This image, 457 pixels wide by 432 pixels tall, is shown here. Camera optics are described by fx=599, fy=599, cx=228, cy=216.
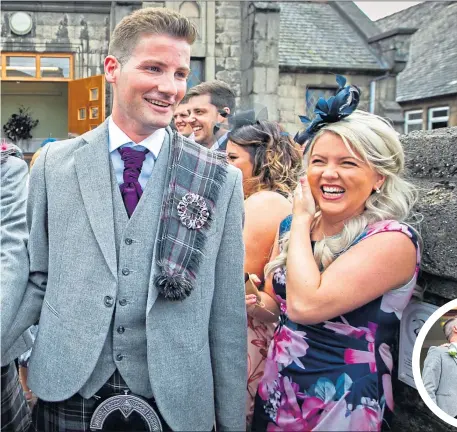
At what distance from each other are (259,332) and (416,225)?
2.98ft

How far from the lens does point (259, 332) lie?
9.03ft

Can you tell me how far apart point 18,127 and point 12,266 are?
1658cm

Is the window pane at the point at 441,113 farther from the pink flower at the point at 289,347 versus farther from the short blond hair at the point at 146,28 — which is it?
the short blond hair at the point at 146,28

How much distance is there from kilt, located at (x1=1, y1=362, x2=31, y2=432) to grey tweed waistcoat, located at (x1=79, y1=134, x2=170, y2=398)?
0.58 m

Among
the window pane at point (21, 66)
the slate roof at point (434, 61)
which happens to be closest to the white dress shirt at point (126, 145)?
the window pane at point (21, 66)

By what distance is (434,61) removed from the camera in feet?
69.8

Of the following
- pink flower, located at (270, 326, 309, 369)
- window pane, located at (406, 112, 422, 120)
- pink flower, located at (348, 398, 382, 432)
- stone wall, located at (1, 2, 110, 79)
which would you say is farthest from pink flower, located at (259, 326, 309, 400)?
window pane, located at (406, 112, 422, 120)

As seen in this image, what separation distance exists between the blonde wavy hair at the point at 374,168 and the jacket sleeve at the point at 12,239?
1.02m

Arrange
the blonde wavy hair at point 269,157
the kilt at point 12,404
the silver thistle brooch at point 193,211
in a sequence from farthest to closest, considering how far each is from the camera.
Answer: the blonde wavy hair at point 269,157
the kilt at point 12,404
the silver thistle brooch at point 193,211

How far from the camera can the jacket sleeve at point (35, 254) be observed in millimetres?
1993

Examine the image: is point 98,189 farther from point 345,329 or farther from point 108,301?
point 345,329

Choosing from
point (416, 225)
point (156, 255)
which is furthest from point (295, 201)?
point (156, 255)

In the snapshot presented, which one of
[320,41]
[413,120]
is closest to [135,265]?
[320,41]

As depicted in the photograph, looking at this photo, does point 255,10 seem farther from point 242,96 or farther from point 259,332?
point 259,332
